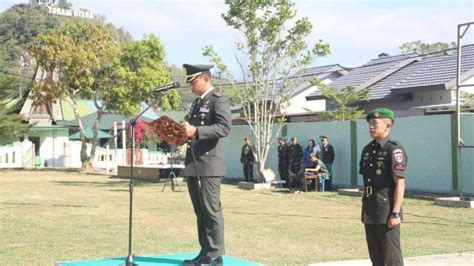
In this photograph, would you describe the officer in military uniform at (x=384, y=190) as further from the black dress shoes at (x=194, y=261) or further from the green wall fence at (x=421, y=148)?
the green wall fence at (x=421, y=148)

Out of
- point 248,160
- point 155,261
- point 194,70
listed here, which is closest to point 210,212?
point 155,261

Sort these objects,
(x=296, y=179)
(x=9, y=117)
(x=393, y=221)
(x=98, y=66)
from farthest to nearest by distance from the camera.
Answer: (x=9, y=117) < (x=98, y=66) < (x=296, y=179) < (x=393, y=221)

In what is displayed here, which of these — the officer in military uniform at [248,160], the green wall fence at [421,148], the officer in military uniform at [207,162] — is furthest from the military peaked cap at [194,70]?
the officer in military uniform at [248,160]

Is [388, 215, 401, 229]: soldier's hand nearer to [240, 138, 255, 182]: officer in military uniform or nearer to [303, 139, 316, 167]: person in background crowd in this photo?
[303, 139, 316, 167]: person in background crowd

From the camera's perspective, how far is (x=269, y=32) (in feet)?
70.0

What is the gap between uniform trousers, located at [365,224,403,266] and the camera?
19.5 feet

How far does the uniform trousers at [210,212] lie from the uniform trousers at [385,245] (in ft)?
4.43

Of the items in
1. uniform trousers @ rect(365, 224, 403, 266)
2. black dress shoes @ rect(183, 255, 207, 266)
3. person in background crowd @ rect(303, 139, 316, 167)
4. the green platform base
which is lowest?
the green platform base

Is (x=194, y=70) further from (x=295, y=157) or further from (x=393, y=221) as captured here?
(x=295, y=157)

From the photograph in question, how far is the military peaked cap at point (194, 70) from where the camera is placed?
20.0 ft

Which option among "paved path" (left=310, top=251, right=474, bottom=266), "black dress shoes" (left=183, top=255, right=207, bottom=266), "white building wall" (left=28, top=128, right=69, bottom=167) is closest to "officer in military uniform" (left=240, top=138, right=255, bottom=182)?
"paved path" (left=310, top=251, right=474, bottom=266)

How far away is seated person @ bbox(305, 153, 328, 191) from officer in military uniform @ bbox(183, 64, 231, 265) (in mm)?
13327

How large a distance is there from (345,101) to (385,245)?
22809 millimetres

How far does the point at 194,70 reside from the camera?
20.1ft
